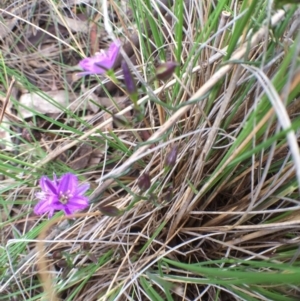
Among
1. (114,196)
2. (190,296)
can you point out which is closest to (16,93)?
(114,196)

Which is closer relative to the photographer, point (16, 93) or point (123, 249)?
point (123, 249)

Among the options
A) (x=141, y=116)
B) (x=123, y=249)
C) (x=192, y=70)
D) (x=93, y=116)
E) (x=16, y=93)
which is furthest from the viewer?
(x=16, y=93)

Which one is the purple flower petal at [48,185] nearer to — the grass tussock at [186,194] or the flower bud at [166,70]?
the grass tussock at [186,194]

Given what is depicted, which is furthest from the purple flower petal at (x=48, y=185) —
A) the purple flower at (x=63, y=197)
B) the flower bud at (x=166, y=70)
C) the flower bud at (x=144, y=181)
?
the flower bud at (x=166, y=70)

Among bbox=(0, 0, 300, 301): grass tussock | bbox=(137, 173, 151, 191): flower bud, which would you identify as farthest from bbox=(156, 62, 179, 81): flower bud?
bbox=(137, 173, 151, 191): flower bud

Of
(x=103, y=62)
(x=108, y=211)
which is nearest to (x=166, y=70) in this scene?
(x=103, y=62)

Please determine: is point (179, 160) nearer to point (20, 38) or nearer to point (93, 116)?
point (93, 116)

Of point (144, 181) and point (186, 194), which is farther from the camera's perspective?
point (186, 194)

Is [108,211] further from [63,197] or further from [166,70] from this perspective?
[166,70]
